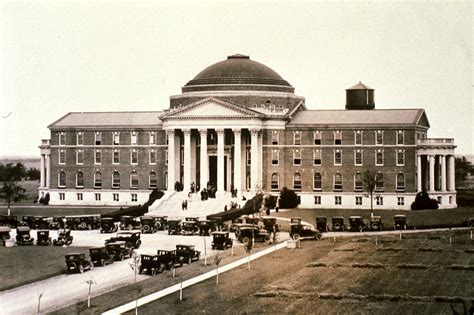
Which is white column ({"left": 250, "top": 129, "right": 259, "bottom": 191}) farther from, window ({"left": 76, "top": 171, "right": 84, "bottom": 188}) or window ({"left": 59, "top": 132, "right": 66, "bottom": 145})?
window ({"left": 59, "top": 132, "right": 66, "bottom": 145})

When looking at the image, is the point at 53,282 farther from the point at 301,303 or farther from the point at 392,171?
the point at 392,171

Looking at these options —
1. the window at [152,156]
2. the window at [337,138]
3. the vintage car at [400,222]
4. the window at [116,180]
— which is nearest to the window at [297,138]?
the window at [337,138]

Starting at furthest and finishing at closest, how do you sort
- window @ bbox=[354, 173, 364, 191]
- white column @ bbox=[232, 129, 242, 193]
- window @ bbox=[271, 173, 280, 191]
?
1. window @ bbox=[271, 173, 280, 191]
2. white column @ bbox=[232, 129, 242, 193]
3. window @ bbox=[354, 173, 364, 191]

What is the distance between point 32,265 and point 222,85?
51982 mm

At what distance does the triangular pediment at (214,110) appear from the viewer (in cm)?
9156

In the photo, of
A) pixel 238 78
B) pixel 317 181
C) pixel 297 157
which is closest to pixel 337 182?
pixel 317 181

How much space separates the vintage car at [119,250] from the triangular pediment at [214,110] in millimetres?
40894

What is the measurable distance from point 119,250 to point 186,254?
498cm

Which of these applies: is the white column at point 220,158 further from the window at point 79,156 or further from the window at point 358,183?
the window at point 79,156

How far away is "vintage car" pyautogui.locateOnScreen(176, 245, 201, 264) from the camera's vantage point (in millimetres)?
49031

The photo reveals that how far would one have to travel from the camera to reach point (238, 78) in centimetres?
9750

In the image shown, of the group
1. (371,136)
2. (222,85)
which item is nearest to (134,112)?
(222,85)

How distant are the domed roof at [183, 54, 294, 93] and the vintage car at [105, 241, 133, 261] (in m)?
47.2

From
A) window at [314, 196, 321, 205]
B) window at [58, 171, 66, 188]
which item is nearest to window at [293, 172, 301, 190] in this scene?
window at [314, 196, 321, 205]
